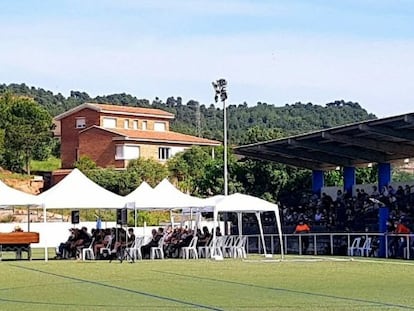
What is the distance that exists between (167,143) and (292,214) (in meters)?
44.2

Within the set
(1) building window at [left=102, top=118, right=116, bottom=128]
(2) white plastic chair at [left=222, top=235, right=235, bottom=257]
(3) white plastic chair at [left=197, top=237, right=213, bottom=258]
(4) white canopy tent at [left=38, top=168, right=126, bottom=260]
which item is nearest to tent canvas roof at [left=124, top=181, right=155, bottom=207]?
(4) white canopy tent at [left=38, top=168, right=126, bottom=260]

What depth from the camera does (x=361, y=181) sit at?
2584 inches

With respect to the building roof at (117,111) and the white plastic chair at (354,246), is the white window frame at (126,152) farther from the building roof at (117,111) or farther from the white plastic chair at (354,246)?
the white plastic chair at (354,246)

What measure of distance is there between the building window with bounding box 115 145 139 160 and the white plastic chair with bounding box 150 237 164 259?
49183 mm

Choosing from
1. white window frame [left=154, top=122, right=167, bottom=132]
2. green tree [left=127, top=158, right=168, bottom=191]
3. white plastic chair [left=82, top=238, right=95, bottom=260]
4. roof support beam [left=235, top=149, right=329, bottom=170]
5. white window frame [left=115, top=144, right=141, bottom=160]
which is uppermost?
white window frame [left=154, top=122, right=167, bottom=132]

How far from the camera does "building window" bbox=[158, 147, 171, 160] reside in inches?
3610

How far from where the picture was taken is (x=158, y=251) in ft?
126

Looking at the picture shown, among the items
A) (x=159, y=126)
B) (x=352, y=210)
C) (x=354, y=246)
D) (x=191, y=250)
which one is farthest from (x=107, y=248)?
(x=159, y=126)

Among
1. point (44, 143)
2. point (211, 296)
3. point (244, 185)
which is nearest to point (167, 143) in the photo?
point (44, 143)

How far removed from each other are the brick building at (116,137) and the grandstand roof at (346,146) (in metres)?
38.1

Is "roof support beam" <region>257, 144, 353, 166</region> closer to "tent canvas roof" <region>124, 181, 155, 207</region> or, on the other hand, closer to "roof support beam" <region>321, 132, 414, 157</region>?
"roof support beam" <region>321, 132, 414, 157</region>

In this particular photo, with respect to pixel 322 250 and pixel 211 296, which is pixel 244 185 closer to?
pixel 322 250

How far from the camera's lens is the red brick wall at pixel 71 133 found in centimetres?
9362

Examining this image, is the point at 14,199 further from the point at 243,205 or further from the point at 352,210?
the point at 352,210
